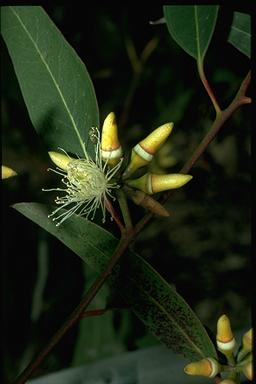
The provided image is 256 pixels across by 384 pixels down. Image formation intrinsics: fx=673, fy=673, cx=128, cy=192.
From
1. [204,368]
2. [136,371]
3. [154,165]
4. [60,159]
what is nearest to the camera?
[204,368]

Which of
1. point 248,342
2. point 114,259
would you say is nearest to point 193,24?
point 114,259

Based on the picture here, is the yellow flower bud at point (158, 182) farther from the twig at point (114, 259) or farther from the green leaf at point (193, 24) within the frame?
the green leaf at point (193, 24)

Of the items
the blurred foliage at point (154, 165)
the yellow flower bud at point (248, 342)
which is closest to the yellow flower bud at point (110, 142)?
the yellow flower bud at point (248, 342)

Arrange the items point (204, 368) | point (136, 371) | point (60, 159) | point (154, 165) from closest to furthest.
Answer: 1. point (204, 368)
2. point (60, 159)
3. point (136, 371)
4. point (154, 165)

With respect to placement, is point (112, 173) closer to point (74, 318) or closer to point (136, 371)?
point (74, 318)

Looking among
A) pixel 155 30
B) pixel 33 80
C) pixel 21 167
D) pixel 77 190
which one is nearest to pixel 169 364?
pixel 77 190

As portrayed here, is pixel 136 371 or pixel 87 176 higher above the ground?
pixel 87 176

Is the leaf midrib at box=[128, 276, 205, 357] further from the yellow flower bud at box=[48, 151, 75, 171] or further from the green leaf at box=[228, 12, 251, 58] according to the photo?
the green leaf at box=[228, 12, 251, 58]
